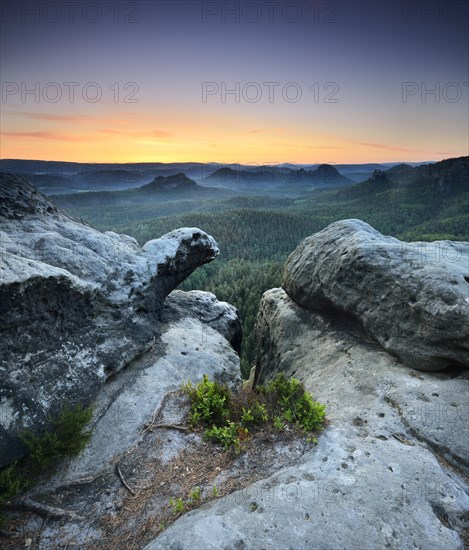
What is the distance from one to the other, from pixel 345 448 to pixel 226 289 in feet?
140

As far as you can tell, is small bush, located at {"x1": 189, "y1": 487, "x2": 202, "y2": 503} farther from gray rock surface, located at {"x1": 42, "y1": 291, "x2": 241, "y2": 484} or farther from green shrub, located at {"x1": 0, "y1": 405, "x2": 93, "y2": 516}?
green shrub, located at {"x1": 0, "y1": 405, "x2": 93, "y2": 516}

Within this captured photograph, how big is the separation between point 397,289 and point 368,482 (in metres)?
5.57

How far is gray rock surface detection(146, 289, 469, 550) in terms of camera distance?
5.26m

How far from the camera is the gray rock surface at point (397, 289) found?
30.0 ft

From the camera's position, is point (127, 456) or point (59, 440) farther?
point (127, 456)

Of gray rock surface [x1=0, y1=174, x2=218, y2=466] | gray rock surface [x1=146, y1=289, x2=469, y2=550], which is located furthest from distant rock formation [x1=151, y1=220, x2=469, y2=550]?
gray rock surface [x1=0, y1=174, x2=218, y2=466]

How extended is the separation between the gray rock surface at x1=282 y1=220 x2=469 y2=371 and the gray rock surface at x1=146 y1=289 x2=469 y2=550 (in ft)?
2.15

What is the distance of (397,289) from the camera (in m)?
10.2

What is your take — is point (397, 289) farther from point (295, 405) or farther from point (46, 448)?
point (46, 448)

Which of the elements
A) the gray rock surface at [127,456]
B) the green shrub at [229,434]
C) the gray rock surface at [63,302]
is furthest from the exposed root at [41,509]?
the green shrub at [229,434]

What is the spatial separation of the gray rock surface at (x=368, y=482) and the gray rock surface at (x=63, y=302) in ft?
12.8

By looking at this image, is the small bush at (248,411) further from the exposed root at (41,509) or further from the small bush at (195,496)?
the exposed root at (41,509)

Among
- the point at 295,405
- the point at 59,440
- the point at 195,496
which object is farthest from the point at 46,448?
the point at 295,405

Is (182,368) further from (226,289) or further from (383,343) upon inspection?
(226,289)
